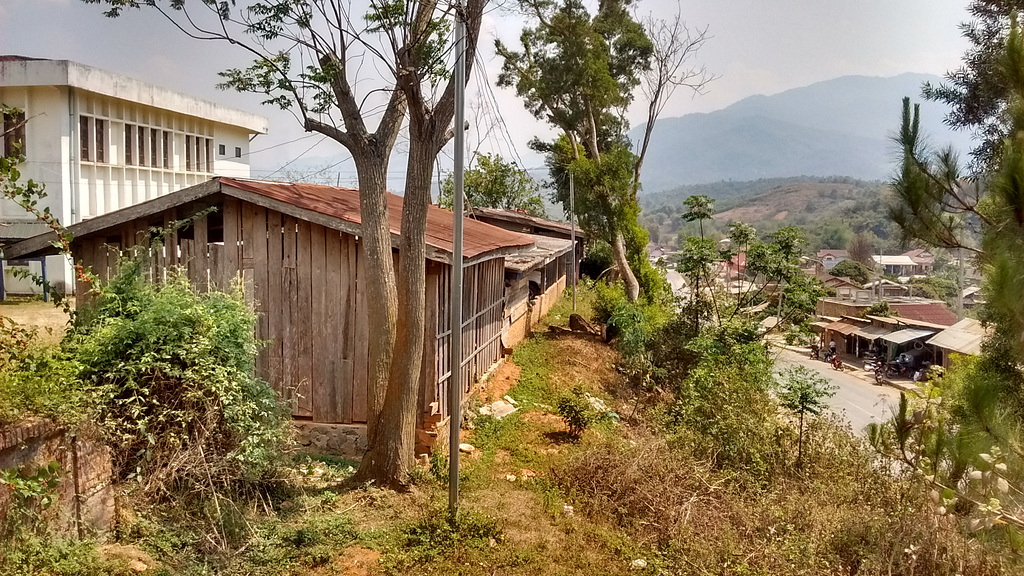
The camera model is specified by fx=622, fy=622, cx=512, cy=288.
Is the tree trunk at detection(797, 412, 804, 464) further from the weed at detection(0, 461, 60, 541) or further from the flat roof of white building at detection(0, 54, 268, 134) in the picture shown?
the flat roof of white building at detection(0, 54, 268, 134)

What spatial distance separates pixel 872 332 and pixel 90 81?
1430 inches

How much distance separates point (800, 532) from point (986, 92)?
20.6ft

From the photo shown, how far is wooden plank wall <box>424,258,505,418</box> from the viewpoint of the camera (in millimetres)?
8672

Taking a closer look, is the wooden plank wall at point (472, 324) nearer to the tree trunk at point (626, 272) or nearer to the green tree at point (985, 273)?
the green tree at point (985, 273)

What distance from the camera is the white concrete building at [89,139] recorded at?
17.6 metres

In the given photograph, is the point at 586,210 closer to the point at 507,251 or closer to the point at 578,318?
the point at 578,318

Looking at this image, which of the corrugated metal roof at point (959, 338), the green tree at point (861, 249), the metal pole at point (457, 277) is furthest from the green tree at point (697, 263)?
the green tree at point (861, 249)

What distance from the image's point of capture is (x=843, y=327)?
36250mm

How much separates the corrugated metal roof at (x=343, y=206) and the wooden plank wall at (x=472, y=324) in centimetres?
53

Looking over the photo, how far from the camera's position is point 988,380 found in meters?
5.98

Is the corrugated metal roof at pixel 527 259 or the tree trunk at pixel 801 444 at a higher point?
the corrugated metal roof at pixel 527 259

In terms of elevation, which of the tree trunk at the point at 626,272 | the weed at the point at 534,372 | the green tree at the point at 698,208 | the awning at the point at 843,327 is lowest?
the awning at the point at 843,327

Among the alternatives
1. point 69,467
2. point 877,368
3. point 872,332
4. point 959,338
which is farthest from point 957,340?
point 69,467

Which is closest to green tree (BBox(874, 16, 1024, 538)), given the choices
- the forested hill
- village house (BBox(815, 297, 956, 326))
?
village house (BBox(815, 297, 956, 326))
